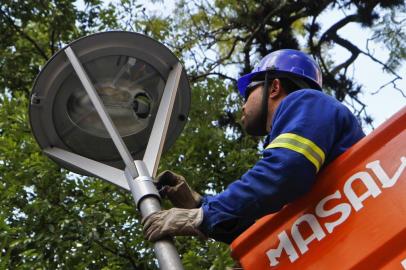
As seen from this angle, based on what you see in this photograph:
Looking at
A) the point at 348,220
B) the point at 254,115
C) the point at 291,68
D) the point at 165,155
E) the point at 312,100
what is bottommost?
the point at 348,220

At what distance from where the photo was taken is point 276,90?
2.82 m

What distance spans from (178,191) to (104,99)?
0.49 meters

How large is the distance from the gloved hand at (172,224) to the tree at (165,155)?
111 inches

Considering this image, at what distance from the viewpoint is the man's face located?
2.80 metres

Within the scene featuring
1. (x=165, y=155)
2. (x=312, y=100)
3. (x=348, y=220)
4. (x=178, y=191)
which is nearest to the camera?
(x=348, y=220)

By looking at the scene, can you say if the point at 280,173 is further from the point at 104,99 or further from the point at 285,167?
the point at 104,99

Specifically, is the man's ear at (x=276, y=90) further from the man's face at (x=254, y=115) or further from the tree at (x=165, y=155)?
the tree at (x=165, y=155)

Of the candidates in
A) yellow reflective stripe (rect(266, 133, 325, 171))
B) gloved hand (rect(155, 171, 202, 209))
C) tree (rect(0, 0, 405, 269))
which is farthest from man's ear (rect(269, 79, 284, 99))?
tree (rect(0, 0, 405, 269))

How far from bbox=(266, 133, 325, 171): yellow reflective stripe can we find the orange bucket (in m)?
0.06

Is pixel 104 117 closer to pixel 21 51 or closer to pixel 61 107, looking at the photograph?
pixel 61 107

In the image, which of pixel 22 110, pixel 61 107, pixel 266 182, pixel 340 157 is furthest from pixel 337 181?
pixel 22 110

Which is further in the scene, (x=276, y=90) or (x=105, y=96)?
(x=105, y=96)

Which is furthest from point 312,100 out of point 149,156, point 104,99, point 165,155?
point 165,155

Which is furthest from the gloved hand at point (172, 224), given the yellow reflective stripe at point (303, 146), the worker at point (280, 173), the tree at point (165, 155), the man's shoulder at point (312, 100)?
the tree at point (165, 155)
